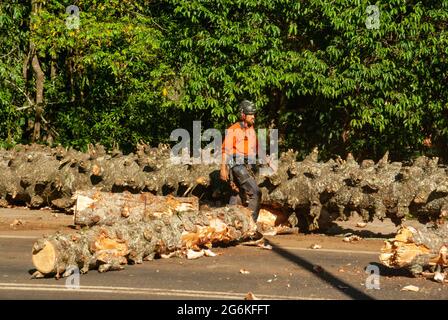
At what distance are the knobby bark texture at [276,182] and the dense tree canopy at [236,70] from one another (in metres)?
2.08

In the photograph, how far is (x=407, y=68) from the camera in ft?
57.7

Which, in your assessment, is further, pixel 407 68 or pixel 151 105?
pixel 151 105

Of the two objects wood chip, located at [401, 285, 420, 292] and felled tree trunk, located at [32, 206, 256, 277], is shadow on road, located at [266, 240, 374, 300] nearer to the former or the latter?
wood chip, located at [401, 285, 420, 292]

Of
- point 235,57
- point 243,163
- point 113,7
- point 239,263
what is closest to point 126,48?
point 113,7

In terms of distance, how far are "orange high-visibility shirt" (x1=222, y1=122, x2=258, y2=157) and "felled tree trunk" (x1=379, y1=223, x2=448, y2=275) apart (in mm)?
4185

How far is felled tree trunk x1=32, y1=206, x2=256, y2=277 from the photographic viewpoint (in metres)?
10.9

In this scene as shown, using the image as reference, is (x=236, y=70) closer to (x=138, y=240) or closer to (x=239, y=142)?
(x=239, y=142)

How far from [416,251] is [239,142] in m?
4.50

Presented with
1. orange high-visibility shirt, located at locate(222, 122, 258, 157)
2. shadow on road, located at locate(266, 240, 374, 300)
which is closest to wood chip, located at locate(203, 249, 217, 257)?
shadow on road, located at locate(266, 240, 374, 300)

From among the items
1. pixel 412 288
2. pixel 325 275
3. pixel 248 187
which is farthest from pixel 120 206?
pixel 412 288

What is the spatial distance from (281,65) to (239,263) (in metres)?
6.25

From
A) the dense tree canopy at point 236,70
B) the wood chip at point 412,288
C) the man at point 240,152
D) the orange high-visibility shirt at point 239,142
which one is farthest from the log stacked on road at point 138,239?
the dense tree canopy at point 236,70

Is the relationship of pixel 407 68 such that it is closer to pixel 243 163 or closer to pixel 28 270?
pixel 243 163

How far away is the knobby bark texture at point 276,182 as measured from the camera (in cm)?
1434
